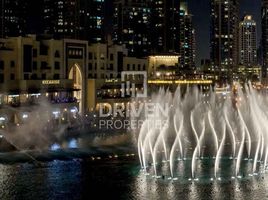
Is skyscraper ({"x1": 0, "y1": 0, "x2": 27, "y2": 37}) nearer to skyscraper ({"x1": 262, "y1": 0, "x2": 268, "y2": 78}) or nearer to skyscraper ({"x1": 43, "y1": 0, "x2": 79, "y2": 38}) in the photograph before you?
skyscraper ({"x1": 43, "y1": 0, "x2": 79, "y2": 38})

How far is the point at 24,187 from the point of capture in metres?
26.6

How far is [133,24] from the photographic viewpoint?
138m

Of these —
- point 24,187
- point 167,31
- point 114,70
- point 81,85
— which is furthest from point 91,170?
point 167,31

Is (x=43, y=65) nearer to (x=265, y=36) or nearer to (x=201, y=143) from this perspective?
(x=201, y=143)

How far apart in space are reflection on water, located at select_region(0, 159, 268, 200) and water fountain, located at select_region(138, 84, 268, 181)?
4.98ft

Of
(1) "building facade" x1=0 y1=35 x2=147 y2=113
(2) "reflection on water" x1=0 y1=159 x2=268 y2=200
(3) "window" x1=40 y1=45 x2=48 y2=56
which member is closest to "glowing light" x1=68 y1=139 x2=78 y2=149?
(2) "reflection on water" x1=0 y1=159 x2=268 y2=200

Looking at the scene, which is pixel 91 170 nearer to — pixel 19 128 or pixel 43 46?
pixel 19 128

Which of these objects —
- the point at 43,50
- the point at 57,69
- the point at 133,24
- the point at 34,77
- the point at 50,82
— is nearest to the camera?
the point at 34,77

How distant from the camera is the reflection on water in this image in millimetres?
25188

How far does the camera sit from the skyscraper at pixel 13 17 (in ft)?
373

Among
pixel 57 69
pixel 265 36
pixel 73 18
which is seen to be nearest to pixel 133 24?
pixel 73 18

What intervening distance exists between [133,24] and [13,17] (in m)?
33.3

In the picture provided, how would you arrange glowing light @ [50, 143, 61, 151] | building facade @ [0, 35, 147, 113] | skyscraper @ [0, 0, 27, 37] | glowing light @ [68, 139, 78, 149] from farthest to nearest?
skyscraper @ [0, 0, 27, 37], building facade @ [0, 35, 147, 113], glowing light @ [68, 139, 78, 149], glowing light @ [50, 143, 61, 151]

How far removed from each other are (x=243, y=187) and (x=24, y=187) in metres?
11.1
